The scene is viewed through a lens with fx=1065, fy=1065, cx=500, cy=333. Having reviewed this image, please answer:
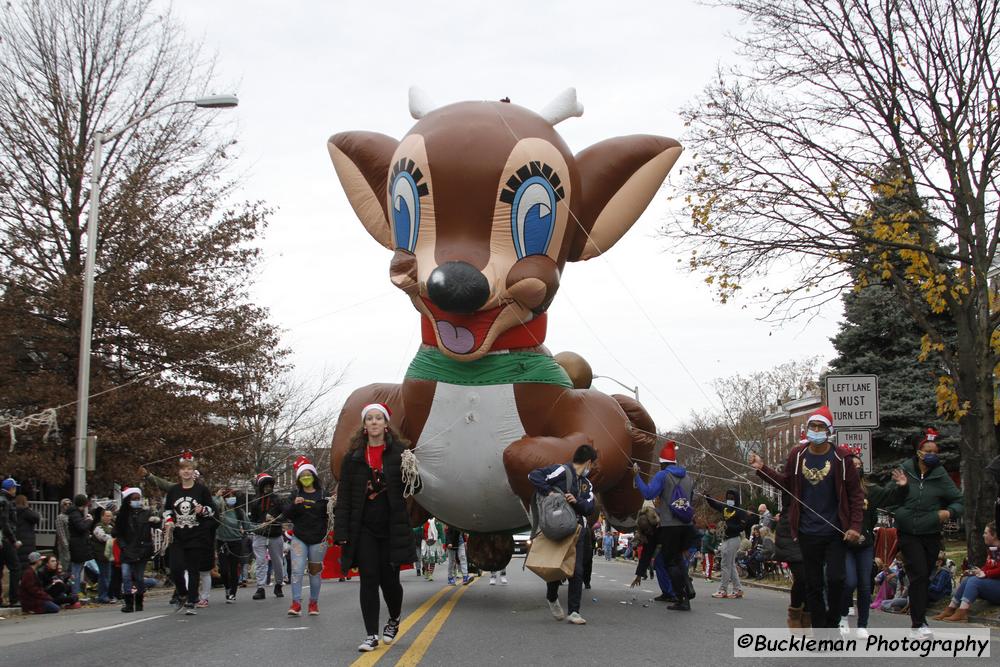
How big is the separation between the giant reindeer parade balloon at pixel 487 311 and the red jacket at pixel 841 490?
249 cm

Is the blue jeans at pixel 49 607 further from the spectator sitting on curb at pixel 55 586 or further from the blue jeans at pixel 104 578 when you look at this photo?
the blue jeans at pixel 104 578

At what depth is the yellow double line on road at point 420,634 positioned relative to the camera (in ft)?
22.2

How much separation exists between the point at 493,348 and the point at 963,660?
5133 millimetres

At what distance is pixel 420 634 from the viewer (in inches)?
327

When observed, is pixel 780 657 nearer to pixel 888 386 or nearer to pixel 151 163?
pixel 151 163

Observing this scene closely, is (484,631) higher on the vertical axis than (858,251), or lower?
lower

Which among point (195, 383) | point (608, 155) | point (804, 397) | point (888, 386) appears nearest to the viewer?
point (608, 155)

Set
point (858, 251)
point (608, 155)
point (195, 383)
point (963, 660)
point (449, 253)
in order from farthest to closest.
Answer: point (195, 383) < point (858, 251) < point (608, 155) < point (449, 253) < point (963, 660)

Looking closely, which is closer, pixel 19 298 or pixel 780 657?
pixel 780 657

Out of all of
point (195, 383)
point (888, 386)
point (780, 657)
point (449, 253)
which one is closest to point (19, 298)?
point (195, 383)

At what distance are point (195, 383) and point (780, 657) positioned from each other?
18.2m

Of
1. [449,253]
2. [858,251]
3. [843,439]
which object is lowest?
[843,439]

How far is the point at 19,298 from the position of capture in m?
21.4

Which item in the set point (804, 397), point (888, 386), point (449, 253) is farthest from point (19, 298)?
point (804, 397)
